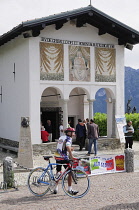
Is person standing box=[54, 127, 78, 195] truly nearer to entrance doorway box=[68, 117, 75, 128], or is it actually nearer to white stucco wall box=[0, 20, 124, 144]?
white stucco wall box=[0, 20, 124, 144]

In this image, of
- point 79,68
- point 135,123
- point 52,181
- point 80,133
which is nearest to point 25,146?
point 52,181

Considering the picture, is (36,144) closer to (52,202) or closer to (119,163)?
(119,163)

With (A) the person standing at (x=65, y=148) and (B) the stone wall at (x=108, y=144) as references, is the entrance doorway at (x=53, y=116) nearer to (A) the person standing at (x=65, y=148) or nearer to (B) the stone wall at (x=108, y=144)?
(B) the stone wall at (x=108, y=144)

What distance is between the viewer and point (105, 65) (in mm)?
18359

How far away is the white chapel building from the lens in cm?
1627

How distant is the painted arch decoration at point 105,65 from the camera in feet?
59.5

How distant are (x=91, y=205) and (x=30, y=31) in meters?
10.3

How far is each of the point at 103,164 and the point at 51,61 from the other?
7.15 metres

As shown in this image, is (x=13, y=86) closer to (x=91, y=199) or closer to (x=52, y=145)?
(x=52, y=145)

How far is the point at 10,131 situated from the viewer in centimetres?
1830

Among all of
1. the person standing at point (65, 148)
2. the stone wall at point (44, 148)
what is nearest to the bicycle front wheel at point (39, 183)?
the person standing at point (65, 148)

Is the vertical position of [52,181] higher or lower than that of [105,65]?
lower

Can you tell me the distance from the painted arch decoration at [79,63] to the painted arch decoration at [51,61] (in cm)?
55

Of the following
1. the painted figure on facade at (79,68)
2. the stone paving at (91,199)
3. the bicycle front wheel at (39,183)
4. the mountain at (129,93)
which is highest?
the mountain at (129,93)
